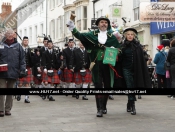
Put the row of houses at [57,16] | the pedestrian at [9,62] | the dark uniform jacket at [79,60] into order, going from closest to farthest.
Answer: the pedestrian at [9,62]
the row of houses at [57,16]
the dark uniform jacket at [79,60]

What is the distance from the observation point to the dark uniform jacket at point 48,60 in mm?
10359

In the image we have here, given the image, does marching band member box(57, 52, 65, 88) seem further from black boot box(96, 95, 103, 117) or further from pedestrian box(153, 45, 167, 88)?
black boot box(96, 95, 103, 117)

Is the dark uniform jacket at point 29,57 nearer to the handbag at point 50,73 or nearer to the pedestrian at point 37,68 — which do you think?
the pedestrian at point 37,68

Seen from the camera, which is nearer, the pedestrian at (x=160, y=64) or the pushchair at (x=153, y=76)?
the pedestrian at (x=160, y=64)

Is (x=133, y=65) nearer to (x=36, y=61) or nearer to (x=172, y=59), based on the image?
(x=172, y=59)

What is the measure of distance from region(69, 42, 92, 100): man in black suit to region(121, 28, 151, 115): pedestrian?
3821 millimetres

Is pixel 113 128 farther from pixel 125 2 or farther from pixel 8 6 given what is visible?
pixel 125 2

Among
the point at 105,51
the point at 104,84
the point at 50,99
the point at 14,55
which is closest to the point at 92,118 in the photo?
the point at 104,84

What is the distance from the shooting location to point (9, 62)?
7156 mm

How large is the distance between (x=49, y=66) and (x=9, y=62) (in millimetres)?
3457

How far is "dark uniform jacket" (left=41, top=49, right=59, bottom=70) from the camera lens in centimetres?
1036

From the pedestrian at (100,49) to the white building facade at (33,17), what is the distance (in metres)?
1.70

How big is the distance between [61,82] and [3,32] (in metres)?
4.07

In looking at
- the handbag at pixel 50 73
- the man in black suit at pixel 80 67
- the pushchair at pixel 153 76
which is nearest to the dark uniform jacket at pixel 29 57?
the handbag at pixel 50 73
